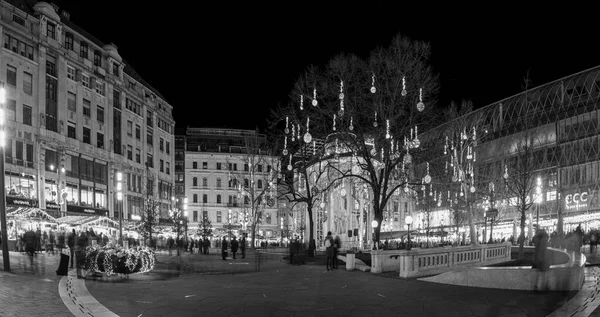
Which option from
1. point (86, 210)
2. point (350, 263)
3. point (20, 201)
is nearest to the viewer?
point (350, 263)

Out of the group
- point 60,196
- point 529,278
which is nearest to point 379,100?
point 529,278

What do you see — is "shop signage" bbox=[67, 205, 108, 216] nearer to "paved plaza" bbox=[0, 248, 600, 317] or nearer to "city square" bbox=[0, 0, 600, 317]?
"city square" bbox=[0, 0, 600, 317]

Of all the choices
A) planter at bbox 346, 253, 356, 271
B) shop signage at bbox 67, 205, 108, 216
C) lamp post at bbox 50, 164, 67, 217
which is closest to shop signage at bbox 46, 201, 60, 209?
lamp post at bbox 50, 164, 67, 217

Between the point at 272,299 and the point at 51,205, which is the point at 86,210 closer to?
the point at 51,205

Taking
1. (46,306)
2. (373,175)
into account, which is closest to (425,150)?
(373,175)

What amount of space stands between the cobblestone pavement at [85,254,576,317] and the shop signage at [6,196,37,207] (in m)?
33.2

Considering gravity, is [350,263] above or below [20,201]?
below

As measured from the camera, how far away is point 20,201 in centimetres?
5022

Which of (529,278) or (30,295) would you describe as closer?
(30,295)

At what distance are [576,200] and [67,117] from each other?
54.9 meters

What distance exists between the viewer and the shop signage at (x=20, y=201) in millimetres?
48750

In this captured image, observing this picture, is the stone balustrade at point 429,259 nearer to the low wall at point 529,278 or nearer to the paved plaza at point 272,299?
the paved plaza at point 272,299

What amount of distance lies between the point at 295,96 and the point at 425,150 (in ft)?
25.8

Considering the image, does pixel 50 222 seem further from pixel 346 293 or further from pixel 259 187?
pixel 259 187
